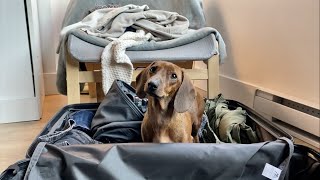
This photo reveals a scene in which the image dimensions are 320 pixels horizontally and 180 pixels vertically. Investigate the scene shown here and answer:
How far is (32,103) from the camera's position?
67.5 inches

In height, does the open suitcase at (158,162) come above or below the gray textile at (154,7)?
below

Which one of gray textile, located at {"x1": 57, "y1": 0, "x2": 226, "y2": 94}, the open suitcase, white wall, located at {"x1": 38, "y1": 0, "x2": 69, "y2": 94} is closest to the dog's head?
the open suitcase

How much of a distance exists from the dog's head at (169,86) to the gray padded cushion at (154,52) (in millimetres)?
423

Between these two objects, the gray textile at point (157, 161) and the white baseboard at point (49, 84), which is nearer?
the gray textile at point (157, 161)

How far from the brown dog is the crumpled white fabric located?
14.1 inches

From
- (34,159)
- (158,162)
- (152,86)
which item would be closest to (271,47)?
(152,86)

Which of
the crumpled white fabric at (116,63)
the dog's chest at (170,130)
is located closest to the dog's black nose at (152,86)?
the dog's chest at (170,130)

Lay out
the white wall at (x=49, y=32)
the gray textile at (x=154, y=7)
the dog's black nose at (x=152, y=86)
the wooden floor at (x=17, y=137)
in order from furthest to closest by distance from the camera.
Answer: the white wall at (x=49, y=32)
the gray textile at (x=154, y=7)
the wooden floor at (x=17, y=137)
the dog's black nose at (x=152, y=86)

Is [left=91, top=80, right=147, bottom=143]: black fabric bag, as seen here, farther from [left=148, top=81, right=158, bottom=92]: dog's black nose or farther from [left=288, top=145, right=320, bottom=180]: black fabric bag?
[left=288, top=145, right=320, bottom=180]: black fabric bag

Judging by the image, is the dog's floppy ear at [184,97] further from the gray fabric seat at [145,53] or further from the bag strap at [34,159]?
the gray fabric seat at [145,53]

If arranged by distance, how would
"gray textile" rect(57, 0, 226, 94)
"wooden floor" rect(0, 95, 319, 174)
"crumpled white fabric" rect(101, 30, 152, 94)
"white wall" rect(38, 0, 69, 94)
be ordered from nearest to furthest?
"wooden floor" rect(0, 95, 319, 174)
"crumpled white fabric" rect(101, 30, 152, 94)
"gray textile" rect(57, 0, 226, 94)
"white wall" rect(38, 0, 69, 94)

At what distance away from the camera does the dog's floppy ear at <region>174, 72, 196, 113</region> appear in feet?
2.96

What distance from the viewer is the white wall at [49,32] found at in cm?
227

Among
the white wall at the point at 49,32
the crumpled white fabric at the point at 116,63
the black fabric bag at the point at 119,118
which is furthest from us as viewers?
the white wall at the point at 49,32
